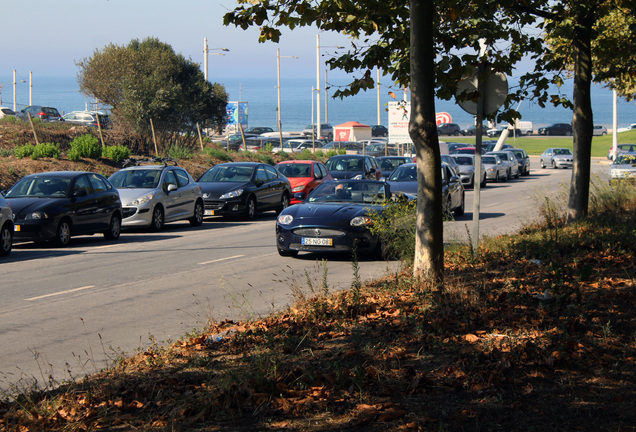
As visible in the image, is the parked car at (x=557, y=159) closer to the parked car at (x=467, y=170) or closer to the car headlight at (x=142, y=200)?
the parked car at (x=467, y=170)

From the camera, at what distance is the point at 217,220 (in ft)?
77.8

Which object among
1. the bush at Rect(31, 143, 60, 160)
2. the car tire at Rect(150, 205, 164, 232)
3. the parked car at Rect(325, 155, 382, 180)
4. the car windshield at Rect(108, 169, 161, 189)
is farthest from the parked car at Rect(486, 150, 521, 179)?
the car tire at Rect(150, 205, 164, 232)

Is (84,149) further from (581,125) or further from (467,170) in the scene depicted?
(581,125)

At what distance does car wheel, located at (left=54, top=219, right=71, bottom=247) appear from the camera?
1636 centimetres

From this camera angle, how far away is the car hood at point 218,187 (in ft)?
75.0

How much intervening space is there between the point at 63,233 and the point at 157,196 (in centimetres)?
384

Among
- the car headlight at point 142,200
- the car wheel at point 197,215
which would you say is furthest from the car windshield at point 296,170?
the car headlight at point 142,200

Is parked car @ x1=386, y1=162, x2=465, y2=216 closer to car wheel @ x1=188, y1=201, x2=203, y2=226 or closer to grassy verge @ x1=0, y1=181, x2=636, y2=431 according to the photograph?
car wheel @ x1=188, y1=201, x2=203, y2=226

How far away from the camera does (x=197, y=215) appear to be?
21562mm

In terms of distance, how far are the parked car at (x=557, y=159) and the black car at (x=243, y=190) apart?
3572 cm

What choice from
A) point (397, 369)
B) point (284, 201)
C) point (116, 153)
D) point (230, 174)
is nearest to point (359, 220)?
point (397, 369)

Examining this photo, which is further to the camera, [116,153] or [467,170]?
[467,170]

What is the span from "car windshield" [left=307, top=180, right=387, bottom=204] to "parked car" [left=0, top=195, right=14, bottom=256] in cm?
591

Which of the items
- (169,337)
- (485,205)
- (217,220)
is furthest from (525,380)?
(485,205)
